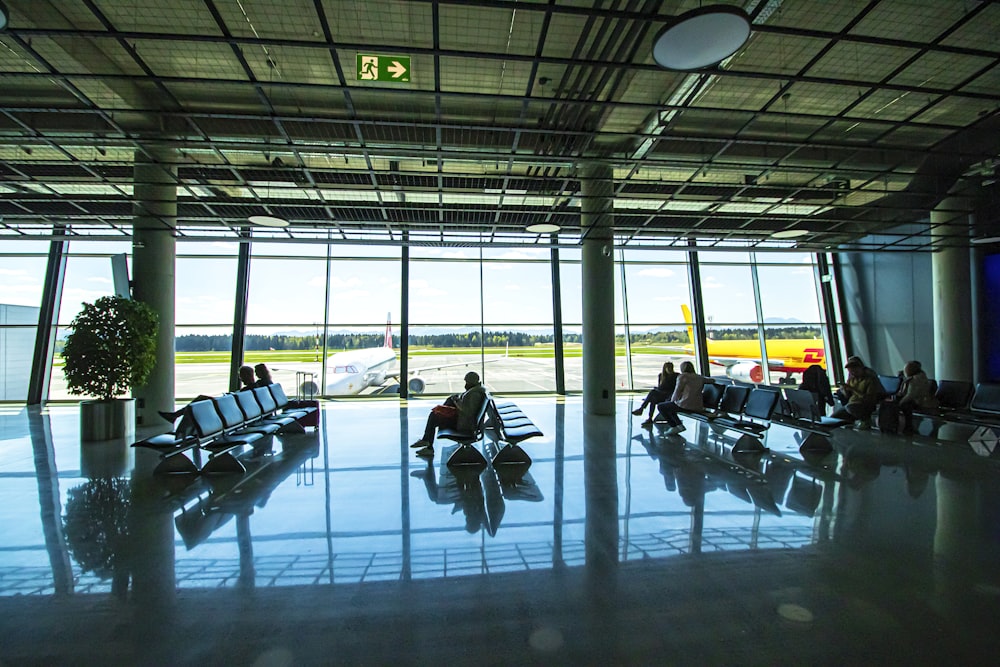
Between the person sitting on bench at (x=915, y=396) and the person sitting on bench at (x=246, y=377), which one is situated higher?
the person sitting on bench at (x=246, y=377)

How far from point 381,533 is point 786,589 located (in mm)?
2831

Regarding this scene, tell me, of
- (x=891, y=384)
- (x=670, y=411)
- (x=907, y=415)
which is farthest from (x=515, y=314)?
(x=907, y=415)

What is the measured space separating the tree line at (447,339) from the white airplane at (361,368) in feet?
0.67

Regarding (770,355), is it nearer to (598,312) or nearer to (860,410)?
(860,410)

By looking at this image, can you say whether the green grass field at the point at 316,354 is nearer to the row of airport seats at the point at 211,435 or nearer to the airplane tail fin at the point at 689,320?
the airplane tail fin at the point at 689,320

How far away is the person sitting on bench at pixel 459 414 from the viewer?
613 cm

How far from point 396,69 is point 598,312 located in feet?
21.2

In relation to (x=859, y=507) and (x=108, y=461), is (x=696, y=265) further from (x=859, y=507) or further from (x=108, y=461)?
(x=108, y=461)

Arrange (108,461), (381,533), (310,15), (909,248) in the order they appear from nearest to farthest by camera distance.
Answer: (381,533) < (310,15) < (108,461) < (909,248)

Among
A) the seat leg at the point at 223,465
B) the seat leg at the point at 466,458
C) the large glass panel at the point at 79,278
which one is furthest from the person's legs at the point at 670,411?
the large glass panel at the point at 79,278

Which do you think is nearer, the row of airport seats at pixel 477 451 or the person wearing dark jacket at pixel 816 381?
the row of airport seats at pixel 477 451

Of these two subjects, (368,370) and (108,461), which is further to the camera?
(368,370)

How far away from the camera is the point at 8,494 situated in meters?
4.80

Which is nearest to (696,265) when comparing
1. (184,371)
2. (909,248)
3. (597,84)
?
(909,248)
